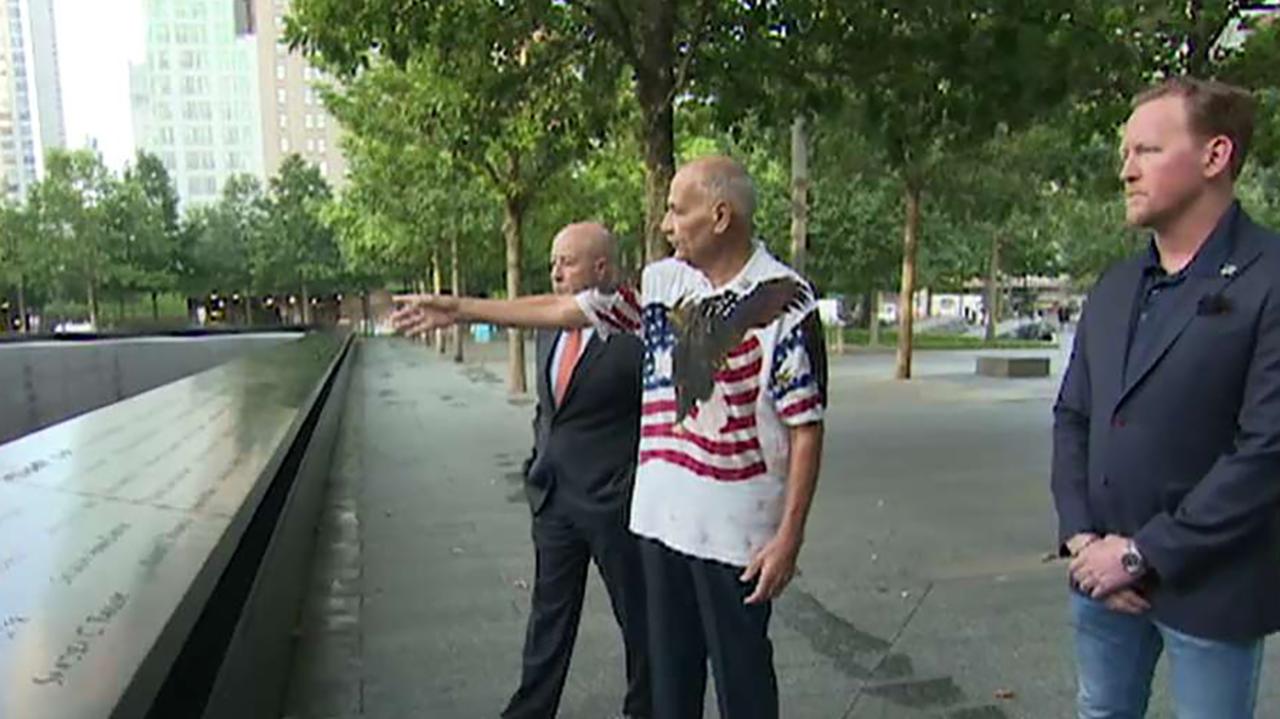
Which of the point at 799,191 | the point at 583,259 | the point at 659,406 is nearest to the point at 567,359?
the point at 583,259

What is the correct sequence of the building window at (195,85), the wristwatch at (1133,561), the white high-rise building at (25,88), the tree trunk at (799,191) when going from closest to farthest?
the wristwatch at (1133,561), the tree trunk at (799,191), the white high-rise building at (25,88), the building window at (195,85)

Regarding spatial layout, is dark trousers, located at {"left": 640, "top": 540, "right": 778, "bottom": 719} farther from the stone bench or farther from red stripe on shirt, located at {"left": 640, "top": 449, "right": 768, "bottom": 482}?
the stone bench

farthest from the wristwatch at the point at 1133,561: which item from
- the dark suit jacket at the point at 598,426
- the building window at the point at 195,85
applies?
the building window at the point at 195,85

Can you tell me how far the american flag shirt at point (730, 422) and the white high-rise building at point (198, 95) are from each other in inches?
4809

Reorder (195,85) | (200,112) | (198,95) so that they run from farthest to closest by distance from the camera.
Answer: (195,85)
(198,95)
(200,112)

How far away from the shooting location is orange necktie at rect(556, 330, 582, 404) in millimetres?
3518

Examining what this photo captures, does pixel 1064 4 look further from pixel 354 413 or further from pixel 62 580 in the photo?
pixel 354 413

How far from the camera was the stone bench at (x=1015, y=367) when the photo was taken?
20.6 meters

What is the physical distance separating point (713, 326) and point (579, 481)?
127 cm

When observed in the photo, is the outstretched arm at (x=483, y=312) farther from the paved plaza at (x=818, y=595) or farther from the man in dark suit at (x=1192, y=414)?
the paved plaza at (x=818, y=595)

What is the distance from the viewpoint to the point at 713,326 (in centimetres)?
245

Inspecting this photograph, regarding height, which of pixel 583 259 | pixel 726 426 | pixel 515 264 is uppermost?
pixel 515 264

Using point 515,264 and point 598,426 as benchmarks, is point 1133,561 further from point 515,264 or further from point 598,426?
point 515,264

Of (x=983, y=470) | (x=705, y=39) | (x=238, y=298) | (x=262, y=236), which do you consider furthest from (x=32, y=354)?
(x=238, y=298)
